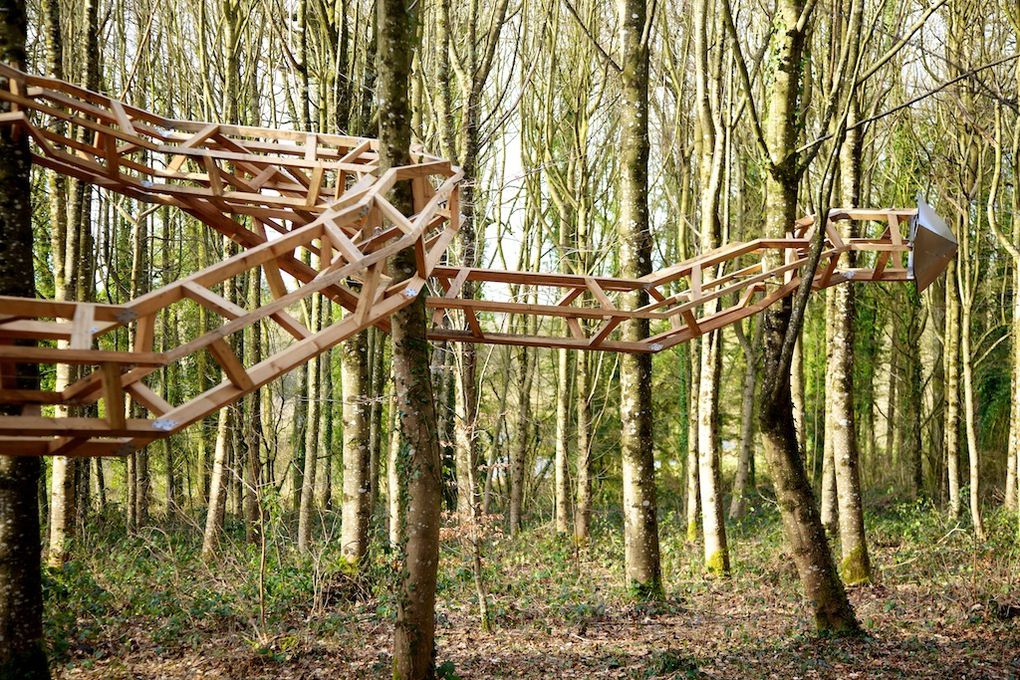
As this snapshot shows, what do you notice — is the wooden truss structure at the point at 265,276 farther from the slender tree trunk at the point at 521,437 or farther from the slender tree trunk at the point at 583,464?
the slender tree trunk at the point at 521,437

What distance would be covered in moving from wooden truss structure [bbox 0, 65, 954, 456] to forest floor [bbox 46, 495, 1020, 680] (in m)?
2.50

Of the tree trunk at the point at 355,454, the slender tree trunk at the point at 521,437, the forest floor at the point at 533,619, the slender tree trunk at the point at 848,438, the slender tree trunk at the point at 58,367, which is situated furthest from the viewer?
the slender tree trunk at the point at 521,437

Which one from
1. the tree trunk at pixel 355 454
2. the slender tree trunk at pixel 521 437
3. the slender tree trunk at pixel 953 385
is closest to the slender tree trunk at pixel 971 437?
the slender tree trunk at pixel 953 385

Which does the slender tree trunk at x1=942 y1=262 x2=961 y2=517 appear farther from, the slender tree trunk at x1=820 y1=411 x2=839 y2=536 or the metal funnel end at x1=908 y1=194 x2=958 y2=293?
the metal funnel end at x1=908 y1=194 x2=958 y2=293

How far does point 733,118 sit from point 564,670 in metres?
10.2

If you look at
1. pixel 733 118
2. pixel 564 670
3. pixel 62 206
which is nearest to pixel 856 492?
pixel 564 670

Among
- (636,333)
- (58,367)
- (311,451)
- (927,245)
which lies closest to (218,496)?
(311,451)

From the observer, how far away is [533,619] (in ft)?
30.4

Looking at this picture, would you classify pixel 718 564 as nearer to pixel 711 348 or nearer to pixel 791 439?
pixel 711 348

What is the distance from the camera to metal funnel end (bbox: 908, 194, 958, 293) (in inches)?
293

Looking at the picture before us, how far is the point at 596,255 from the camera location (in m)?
19.9

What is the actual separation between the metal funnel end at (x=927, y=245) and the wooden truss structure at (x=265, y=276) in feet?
0.41

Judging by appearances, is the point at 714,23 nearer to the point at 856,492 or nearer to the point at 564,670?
the point at 856,492

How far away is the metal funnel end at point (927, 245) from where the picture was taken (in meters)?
7.43
